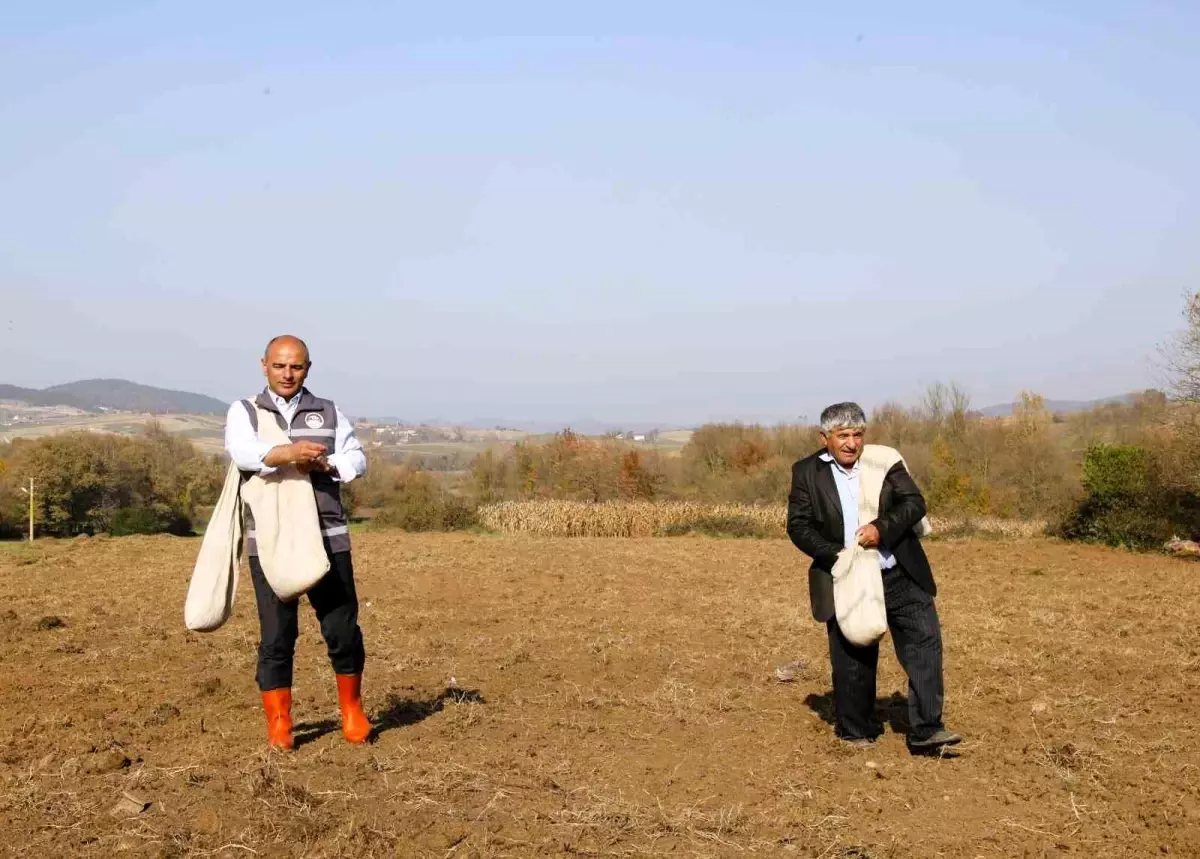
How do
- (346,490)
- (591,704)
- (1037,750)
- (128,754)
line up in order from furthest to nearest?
(346,490), (591,704), (1037,750), (128,754)

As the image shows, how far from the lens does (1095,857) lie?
14.1 ft

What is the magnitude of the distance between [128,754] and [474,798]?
6.90ft

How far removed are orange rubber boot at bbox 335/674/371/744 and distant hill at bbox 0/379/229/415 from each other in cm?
9547

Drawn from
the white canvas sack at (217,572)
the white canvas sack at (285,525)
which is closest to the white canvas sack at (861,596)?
the white canvas sack at (285,525)

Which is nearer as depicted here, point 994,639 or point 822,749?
point 822,749

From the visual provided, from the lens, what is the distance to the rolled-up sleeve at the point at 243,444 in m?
5.09

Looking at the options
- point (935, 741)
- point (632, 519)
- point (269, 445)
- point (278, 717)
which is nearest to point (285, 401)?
point (269, 445)

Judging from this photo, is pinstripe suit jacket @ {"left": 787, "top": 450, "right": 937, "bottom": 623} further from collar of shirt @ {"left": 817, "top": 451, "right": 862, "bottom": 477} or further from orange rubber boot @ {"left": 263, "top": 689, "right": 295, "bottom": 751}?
orange rubber boot @ {"left": 263, "top": 689, "right": 295, "bottom": 751}

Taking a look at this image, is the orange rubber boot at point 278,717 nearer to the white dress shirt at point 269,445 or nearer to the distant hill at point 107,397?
the white dress shirt at point 269,445

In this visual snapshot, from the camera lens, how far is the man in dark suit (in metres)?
5.64

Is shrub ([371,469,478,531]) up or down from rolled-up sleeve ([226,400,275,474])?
down

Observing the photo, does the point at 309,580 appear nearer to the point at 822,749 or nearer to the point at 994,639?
the point at 822,749

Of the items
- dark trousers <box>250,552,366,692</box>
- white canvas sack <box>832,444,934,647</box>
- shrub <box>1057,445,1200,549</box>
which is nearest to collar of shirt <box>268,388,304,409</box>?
dark trousers <box>250,552,366,692</box>

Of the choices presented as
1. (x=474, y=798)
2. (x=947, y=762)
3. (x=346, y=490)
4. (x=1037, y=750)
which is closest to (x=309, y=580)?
(x=474, y=798)
